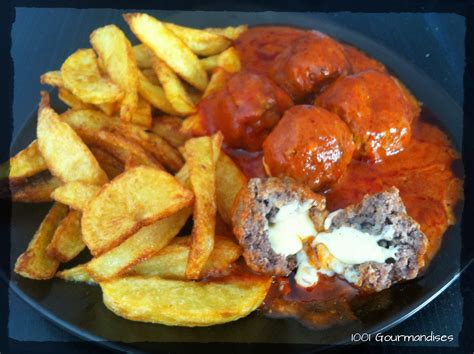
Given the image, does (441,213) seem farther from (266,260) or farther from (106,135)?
(106,135)

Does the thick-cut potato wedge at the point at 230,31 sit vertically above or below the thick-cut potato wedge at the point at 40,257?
above

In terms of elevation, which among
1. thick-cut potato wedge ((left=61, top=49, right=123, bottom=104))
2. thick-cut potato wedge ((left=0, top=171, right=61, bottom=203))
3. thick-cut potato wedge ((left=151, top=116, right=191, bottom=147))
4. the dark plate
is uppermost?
thick-cut potato wedge ((left=61, top=49, right=123, bottom=104))

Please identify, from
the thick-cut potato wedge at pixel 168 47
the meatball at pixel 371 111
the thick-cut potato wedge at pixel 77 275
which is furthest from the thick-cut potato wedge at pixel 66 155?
the meatball at pixel 371 111

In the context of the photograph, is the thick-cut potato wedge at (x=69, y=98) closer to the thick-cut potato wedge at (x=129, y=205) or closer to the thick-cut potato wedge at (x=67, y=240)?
the thick-cut potato wedge at (x=67, y=240)

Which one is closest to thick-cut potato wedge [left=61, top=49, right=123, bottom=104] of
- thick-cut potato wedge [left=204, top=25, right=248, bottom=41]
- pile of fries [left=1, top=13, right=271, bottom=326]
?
pile of fries [left=1, top=13, right=271, bottom=326]

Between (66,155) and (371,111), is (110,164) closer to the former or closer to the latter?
(66,155)

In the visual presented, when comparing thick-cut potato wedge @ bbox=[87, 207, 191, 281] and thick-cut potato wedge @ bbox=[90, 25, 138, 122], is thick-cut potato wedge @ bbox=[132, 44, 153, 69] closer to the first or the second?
thick-cut potato wedge @ bbox=[90, 25, 138, 122]
